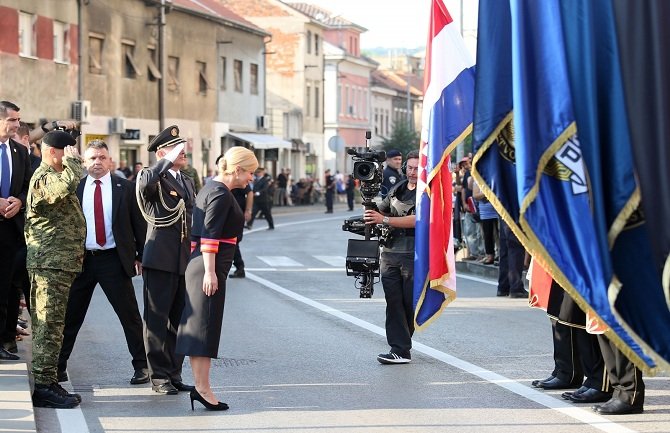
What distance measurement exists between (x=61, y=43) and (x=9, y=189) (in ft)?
107

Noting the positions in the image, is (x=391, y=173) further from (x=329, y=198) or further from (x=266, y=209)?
(x=329, y=198)

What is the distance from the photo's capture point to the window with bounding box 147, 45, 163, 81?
163 feet

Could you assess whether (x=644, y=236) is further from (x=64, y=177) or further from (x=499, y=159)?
(x=64, y=177)

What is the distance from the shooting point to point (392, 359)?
462 inches

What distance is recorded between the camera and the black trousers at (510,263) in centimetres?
1750

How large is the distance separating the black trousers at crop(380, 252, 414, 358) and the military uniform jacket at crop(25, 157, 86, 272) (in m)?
3.23

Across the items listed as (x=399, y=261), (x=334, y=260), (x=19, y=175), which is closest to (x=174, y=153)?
(x=19, y=175)

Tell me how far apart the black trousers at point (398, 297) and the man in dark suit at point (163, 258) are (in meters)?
2.16

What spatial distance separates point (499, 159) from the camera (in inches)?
261

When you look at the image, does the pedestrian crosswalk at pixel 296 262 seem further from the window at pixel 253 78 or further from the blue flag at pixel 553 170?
the window at pixel 253 78

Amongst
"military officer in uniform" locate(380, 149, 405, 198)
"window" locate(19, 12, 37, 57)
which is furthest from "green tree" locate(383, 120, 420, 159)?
"military officer in uniform" locate(380, 149, 405, 198)

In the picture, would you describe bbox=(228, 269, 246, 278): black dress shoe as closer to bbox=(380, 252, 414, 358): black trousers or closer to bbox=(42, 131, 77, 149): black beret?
bbox=(380, 252, 414, 358): black trousers

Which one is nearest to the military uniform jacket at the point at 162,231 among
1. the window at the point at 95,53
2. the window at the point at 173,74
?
the window at the point at 95,53

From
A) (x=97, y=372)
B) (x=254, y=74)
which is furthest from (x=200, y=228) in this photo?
(x=254, y=74)
